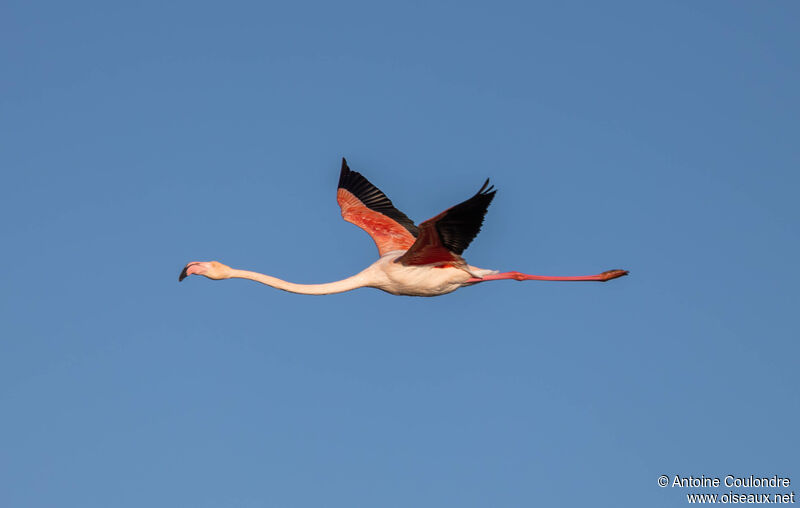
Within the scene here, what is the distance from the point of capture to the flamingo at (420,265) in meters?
16.5

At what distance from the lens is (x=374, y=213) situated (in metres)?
22.2

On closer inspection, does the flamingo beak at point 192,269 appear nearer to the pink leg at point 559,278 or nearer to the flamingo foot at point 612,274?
the pink leg at point 559,278

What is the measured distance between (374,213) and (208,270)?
17.6 feet

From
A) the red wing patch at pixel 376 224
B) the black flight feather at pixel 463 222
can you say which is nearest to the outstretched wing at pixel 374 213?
the red wing patch at pixel 376 224

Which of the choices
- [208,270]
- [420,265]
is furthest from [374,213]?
[208,270]

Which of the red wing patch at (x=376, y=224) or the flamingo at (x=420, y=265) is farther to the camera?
the red wing patch at (x=376, y=224)

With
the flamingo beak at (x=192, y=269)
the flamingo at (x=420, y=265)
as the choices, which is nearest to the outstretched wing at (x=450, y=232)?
the flamingo at (x=420, y=265)

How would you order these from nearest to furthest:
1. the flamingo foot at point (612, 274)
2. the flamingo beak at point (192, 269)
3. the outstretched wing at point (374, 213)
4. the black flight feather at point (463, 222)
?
the black flight feather at point (463, 222), the flamingo beak at point (192, 269), the flamingo foot at point (612, 274), the outstretched wing at point (374, 213)

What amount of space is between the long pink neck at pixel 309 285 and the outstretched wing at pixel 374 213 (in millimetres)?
1975

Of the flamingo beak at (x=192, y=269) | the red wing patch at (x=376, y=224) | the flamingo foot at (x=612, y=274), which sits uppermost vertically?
the red wing patch at (x=376, y=224)

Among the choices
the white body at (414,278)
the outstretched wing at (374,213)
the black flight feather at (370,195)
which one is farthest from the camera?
the black flight feather at (370,195)

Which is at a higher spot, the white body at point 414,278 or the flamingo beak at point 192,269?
the white body at point 414,278

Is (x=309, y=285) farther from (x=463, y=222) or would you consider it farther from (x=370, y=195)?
(x=370, y=195)

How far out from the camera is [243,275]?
1825cm
